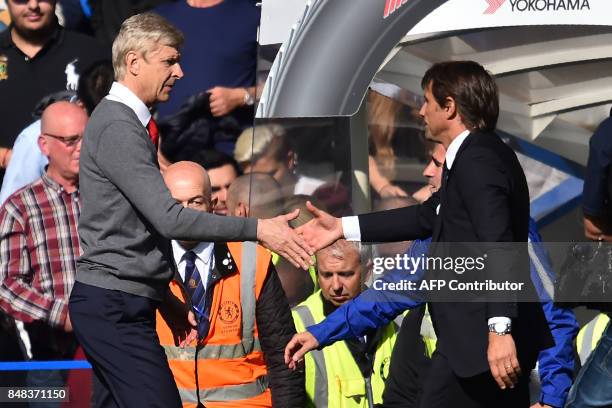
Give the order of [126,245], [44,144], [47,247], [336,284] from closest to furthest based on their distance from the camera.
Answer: [126,245], [336,284], [47,247], [44,144]

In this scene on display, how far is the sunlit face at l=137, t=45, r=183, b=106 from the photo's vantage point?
490 cm

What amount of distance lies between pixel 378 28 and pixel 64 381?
7.32ft

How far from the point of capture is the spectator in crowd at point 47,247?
6.72m

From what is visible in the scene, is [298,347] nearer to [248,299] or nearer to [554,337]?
[248,299]

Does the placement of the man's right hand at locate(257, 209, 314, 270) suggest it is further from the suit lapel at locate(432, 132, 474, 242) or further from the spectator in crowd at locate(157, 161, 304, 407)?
the spectator in crowd at locate(157, 161, 304, 407)

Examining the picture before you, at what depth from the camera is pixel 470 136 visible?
478 centimetres

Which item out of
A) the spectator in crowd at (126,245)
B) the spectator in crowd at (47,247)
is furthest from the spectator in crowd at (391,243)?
the spectator in crowd at (47,247)

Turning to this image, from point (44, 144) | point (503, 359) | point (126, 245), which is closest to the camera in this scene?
point (503, 359)

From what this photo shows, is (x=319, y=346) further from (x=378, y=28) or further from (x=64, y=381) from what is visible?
(x=64, y=381)

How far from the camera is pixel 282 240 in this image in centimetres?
495

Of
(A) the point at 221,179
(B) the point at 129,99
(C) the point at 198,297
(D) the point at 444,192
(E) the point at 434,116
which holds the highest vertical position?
(B) the point at 129,99

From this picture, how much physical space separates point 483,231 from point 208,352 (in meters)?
1.42

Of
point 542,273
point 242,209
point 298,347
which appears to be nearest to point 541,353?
point 542,273

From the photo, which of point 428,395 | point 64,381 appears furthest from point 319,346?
point 64,381
